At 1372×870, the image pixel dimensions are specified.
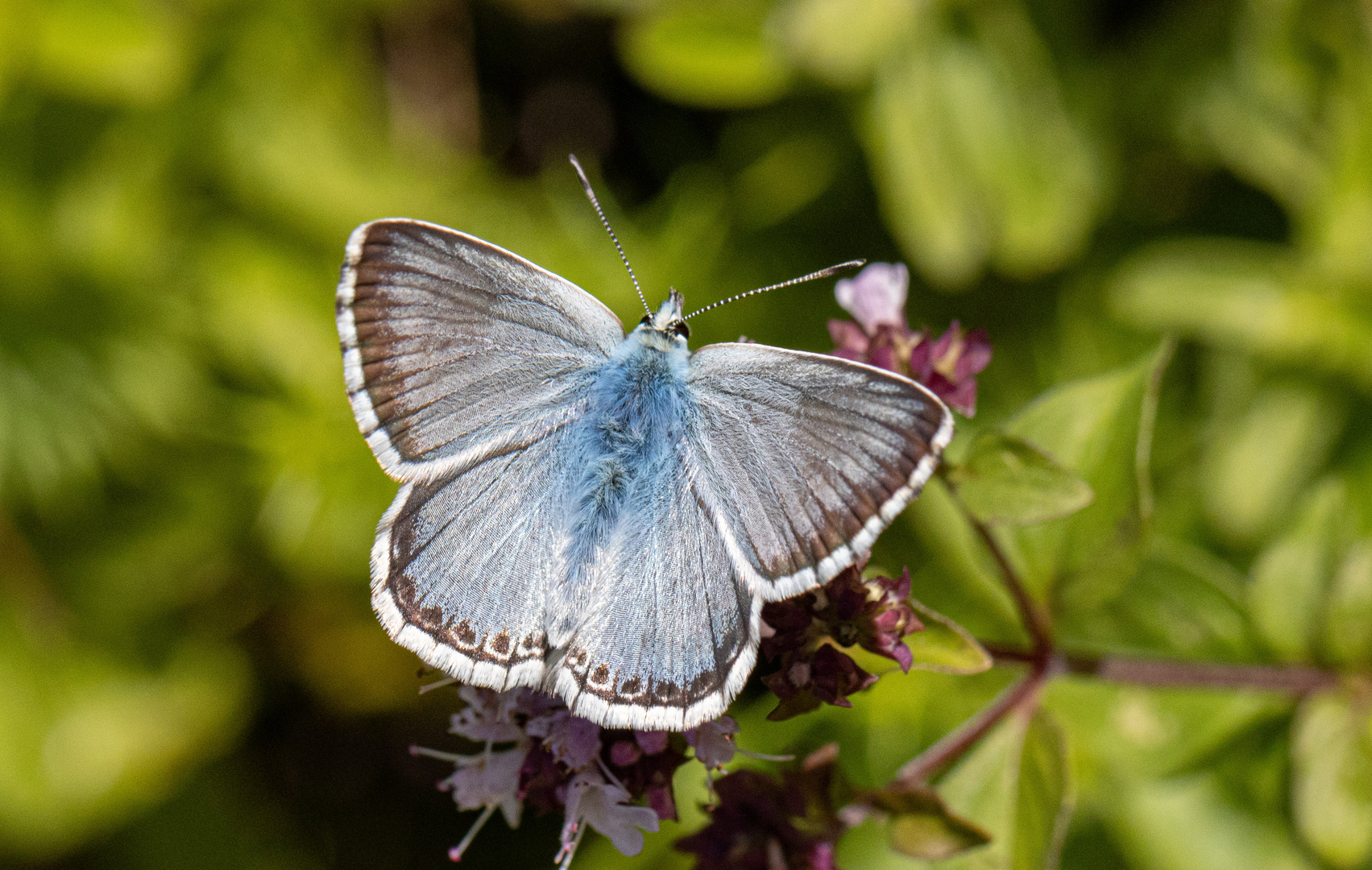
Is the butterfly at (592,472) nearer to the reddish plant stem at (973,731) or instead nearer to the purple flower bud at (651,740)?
the purple flower bud at (651,740)

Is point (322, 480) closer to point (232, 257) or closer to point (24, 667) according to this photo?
point (232, 257)

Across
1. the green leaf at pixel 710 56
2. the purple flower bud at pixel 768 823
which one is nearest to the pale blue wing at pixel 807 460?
the purple flower bud at pixel 768 823

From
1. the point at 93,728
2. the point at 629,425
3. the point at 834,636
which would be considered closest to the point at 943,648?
the point at 834,636

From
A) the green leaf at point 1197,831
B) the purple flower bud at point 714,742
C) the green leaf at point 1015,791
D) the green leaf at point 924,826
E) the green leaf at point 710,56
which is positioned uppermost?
the green leaf at point 710,56

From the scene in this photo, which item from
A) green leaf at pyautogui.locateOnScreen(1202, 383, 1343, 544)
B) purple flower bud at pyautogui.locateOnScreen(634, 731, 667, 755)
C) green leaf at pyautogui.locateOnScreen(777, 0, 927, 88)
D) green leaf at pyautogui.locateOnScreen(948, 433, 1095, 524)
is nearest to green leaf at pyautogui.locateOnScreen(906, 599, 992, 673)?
green leaf at pyautogui.locateOnScreen(948, 433, 1095, 524)

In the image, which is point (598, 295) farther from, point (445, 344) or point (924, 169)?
point (445, 344)

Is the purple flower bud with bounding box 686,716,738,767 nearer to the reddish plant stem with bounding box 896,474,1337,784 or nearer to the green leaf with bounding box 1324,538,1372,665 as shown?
the reddish plant stem with bounding box 896,474,1337,784
